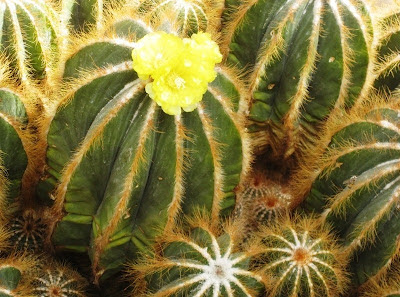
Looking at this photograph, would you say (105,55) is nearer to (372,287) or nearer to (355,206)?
(355,206)

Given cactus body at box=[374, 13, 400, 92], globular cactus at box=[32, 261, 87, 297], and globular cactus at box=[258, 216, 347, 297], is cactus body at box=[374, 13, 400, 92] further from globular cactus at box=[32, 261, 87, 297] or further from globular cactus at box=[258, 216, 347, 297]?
globular cactus at box=[32, 261, 87, 297]

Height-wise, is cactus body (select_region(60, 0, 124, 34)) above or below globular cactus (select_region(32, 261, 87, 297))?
above

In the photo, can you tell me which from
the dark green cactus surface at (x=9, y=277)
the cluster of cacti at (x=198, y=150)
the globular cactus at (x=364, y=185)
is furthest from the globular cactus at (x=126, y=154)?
the globular cactus at (x=364, y=185)

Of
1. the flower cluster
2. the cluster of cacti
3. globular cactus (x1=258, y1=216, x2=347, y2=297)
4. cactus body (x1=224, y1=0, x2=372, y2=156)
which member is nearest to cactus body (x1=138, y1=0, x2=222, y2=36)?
the cluster of cacti

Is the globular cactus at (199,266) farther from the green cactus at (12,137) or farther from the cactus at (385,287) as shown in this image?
the green cactus at (12,137)

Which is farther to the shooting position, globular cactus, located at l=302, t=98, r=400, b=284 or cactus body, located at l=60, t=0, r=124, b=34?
cactus body, located at l=60, t=0, r=124, b=34

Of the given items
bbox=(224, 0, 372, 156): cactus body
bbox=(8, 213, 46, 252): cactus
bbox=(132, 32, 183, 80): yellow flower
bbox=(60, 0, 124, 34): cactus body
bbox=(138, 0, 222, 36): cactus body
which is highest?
bbox=(60, 0, 124, 34): cactus body

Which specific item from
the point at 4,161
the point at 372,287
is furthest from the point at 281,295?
the point at 4,161

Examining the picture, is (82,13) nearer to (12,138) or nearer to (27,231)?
(12,138)
